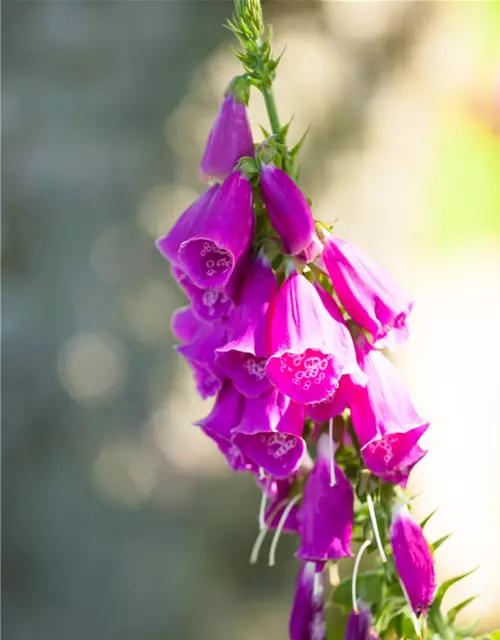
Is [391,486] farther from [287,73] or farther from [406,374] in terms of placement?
[287,73]

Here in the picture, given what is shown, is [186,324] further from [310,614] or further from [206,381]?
[310,614]

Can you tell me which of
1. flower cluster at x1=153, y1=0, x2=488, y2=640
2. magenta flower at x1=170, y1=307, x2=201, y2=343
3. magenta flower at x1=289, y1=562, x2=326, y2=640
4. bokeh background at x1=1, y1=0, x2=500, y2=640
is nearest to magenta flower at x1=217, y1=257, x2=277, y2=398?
flower cluster at x1=153, y1=0, x2=488, y2=640

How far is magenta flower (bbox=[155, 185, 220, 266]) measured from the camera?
0.74 metres

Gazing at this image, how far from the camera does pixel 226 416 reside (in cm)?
73

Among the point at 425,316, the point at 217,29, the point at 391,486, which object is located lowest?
the point at 391,486

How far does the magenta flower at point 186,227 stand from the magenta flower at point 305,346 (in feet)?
0.37

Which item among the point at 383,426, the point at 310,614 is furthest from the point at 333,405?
the point at 310,614

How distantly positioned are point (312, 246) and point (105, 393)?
1849 mm

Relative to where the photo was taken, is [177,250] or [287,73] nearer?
[177,250]

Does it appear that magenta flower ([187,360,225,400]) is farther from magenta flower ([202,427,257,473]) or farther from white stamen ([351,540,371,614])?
white stamen ([351,540,371,614])

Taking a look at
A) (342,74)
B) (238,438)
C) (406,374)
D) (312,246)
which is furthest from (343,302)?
(342,74)

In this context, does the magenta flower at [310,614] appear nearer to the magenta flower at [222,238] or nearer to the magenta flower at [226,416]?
the magenta flower at [226,416]

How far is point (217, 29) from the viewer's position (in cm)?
236

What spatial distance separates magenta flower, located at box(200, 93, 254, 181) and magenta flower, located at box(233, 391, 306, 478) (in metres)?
0.23
